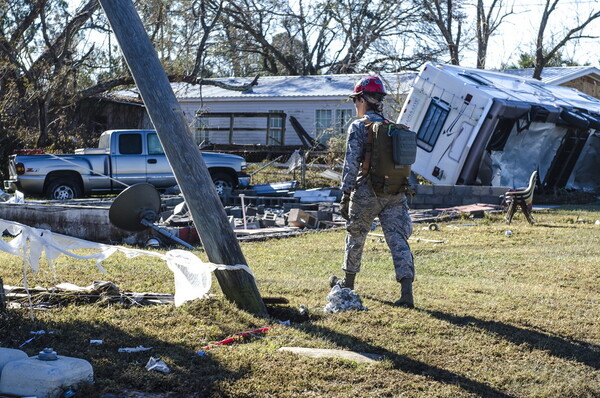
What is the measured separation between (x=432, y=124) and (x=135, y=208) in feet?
35.9

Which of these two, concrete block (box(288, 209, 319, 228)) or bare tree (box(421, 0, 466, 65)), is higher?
bare tree (box(421, 0, 466, 65))

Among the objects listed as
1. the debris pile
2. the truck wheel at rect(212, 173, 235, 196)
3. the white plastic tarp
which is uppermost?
the white plastic tarp

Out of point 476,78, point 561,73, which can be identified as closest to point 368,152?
point 476,78

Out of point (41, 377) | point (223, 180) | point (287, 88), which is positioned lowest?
point (223, 180)

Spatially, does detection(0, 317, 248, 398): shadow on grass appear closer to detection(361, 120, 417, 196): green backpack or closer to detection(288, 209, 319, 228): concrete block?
detection(361, 120, 417, 196): green backpack

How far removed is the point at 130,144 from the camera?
19984 mm

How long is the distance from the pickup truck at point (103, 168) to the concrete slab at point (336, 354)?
45.5 ft

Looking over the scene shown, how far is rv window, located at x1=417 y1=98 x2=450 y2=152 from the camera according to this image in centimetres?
1838

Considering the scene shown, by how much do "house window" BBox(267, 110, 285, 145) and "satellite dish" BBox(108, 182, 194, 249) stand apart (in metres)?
24.4

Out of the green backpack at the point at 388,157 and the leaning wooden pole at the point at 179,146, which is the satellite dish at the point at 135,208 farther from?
the green backpack at the point at 388,157

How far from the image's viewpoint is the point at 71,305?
6383 millimetres

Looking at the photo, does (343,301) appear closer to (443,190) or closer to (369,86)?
(369,86)

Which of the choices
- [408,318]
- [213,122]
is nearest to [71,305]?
[408,318]

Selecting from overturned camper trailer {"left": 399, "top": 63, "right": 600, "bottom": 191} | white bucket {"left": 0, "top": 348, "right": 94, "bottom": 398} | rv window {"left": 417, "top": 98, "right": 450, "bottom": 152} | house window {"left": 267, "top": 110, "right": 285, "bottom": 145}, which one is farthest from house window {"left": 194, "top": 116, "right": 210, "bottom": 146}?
white bucket {"left": 0, "top": 348, "right": 94, "bottom": 398}
